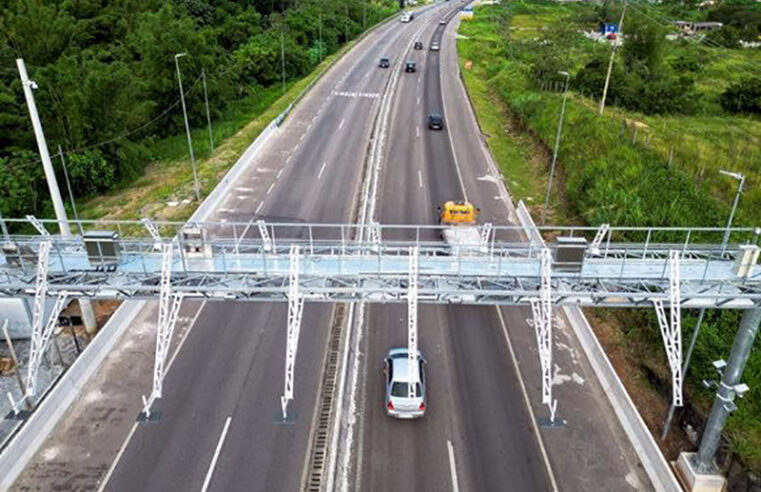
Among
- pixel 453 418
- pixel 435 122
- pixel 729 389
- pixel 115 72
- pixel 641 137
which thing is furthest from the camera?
pixel 435 122

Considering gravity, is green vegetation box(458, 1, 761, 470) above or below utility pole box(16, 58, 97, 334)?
below

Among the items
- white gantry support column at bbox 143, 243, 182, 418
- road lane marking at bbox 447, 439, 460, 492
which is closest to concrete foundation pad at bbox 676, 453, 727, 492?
road lane marking at bbox 447, 439, 460, 492

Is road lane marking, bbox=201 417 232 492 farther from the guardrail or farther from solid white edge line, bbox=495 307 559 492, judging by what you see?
the guardrail

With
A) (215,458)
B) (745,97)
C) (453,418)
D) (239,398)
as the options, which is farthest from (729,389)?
(745,97)

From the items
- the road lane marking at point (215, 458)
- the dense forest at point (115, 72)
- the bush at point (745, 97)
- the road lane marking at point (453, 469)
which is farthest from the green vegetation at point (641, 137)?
the dense forest at point (115, 72)

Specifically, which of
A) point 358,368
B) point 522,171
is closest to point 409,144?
point 522,171

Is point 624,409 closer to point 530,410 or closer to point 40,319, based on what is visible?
point 530,410

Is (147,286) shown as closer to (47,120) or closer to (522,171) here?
(47,120)
